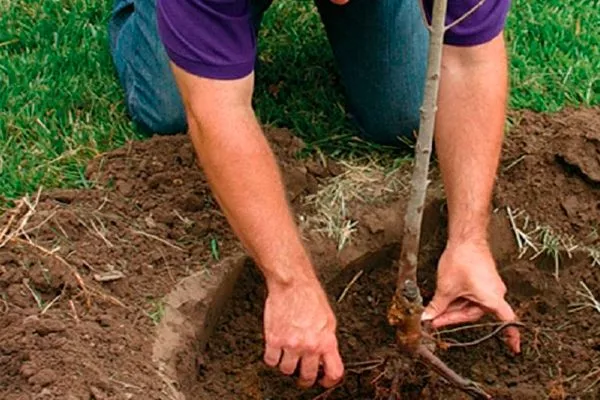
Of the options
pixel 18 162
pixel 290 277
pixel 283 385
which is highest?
pixel 290 277

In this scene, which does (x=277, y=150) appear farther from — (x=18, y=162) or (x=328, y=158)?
(x=18, y=162)

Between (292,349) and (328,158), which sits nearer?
(292,349)

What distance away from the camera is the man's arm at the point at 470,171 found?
2.42 meters

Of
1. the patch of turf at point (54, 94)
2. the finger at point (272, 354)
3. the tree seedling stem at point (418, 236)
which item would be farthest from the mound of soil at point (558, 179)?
the patch of turf at point (54, 94)

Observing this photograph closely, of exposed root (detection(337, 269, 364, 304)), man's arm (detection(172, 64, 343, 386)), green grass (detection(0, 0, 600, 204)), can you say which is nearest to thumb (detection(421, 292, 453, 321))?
man's arm (detection(172, 64, 343, 386))

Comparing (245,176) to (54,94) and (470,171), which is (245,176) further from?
(54,94)

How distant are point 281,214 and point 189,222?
499 millimetres

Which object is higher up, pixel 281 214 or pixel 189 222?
pixel 281 214

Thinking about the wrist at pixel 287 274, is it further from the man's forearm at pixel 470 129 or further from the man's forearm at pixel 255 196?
the man's forearm at pixel 470 129

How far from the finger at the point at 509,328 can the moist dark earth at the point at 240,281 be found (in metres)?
0.15

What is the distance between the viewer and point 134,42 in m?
3.34

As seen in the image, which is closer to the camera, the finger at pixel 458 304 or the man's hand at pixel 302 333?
the man's hand at pixel 302 333

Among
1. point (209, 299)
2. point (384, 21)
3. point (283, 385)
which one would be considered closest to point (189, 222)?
point (209, 299)

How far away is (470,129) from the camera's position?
2.56m
